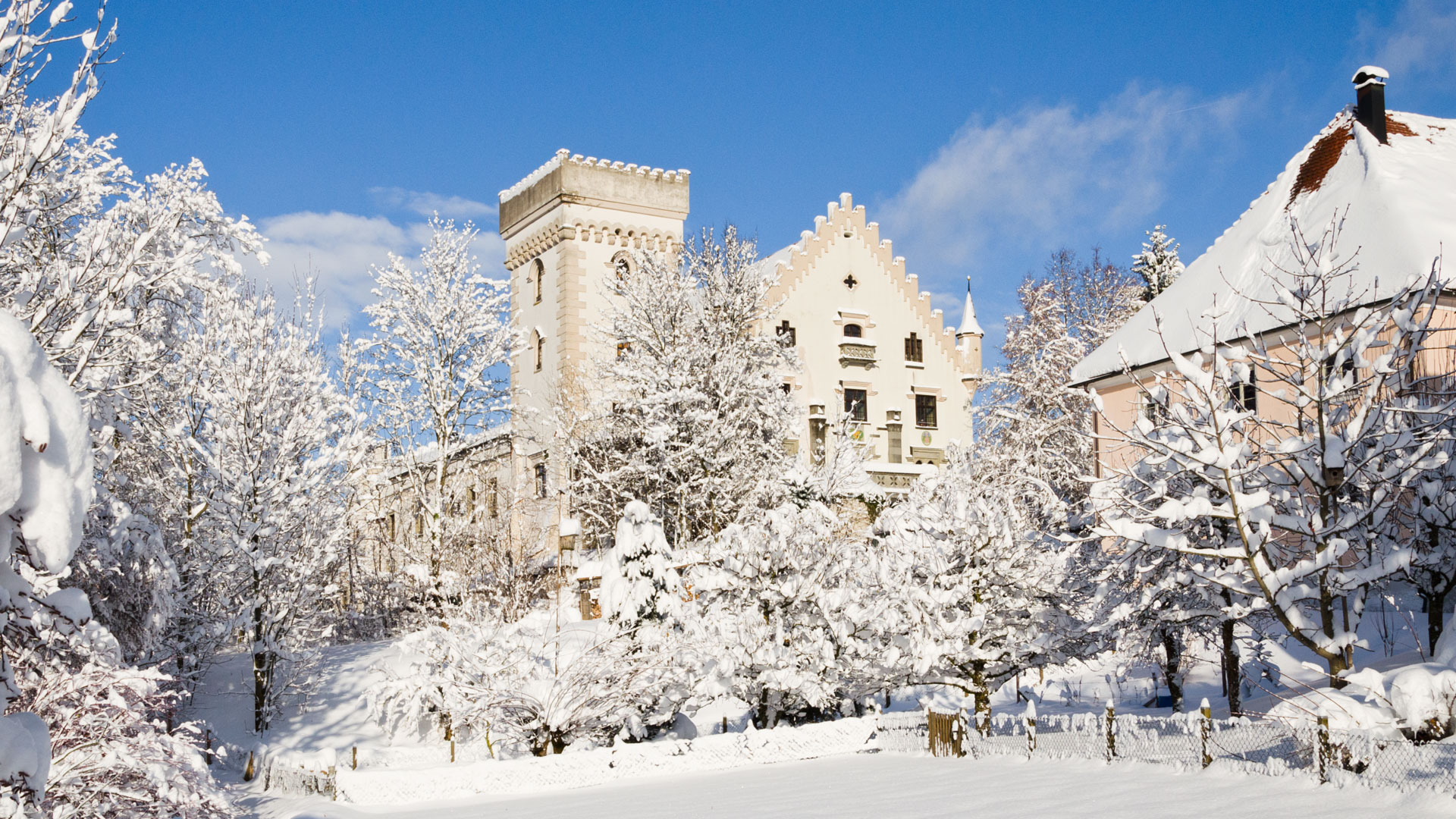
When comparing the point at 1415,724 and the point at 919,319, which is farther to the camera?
the point at 919,319

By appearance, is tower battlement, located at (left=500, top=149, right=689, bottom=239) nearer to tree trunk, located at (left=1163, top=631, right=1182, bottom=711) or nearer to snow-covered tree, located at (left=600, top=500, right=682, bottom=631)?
snow-covered tree, located at (left=600, top=500, right=682, bottom=631)

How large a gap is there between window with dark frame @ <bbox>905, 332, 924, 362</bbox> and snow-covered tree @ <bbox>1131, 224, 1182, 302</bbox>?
13618 mm

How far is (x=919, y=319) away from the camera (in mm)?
45312

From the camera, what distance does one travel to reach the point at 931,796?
15109 mm

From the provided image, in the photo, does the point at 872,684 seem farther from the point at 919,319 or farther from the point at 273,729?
the point at 919,319

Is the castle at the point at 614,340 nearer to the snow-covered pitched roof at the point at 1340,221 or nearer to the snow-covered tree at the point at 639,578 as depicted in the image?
the snow-covered pitched roof at the point at 1340,221

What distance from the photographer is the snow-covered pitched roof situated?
24.2 metres

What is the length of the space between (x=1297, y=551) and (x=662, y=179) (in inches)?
1295

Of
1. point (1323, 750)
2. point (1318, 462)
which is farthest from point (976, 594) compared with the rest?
point (1323, 750)

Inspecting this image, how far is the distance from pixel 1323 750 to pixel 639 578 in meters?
14.0

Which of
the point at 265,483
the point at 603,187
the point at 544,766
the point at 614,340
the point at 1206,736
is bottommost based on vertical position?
the point at 544,766

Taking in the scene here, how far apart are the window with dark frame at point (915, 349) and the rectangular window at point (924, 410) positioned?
64.1 inches

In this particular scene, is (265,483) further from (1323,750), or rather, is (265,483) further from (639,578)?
(1323,750)

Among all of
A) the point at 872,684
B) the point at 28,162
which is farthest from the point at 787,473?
the point at 28,162
